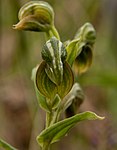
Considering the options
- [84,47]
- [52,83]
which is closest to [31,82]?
[84,47]

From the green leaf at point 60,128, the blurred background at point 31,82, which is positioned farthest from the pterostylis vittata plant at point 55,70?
the blurred background at point 31,82

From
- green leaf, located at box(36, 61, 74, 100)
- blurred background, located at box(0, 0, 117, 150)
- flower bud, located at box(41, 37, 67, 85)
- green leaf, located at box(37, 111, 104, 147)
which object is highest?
flower bud, located at box(41, 37, 67, 85)

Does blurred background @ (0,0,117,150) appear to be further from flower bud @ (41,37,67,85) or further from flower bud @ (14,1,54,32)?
flower bud @ (41,37,67,85)

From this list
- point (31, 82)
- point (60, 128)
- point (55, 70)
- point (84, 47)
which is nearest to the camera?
point (55, 70)

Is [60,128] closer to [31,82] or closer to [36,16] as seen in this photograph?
[36,16]

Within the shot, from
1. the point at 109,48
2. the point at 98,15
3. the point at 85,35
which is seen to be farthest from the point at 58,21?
the point at 85,35

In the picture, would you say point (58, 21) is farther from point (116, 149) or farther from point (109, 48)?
point (116, 149)

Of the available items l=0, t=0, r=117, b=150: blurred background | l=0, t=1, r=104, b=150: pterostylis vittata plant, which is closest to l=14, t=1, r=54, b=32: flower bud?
l=0, t=1, r=104, b=150: pterostylis vittata plant

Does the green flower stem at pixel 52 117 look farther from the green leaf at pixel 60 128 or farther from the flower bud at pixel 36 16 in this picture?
the flower bud at pixel 36 16
